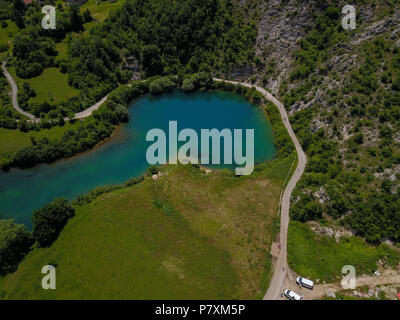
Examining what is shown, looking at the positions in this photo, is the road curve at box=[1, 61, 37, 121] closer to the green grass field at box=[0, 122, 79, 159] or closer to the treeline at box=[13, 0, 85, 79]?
the treeline at box=[13, 0, 85, 79]

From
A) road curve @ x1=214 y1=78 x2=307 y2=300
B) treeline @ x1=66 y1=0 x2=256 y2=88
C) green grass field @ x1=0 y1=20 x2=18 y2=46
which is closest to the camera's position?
road curve @ x1=214 y1=78 x2=307 y2=300

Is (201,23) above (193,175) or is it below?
above

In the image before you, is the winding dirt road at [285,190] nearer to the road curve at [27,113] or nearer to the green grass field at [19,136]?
the road curve at [27,113]

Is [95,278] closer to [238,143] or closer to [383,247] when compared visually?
[238,143]

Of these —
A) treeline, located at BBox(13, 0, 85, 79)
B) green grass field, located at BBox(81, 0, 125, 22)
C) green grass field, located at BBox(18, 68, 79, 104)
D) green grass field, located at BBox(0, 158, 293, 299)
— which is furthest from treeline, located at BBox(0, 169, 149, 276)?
green grass field, located at BBox(81, 0, 125, 22)

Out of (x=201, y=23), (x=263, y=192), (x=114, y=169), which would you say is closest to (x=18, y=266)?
(x=114, y=169)

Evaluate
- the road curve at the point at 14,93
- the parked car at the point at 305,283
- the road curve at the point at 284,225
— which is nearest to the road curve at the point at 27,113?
the road curve at the point at 14,93
